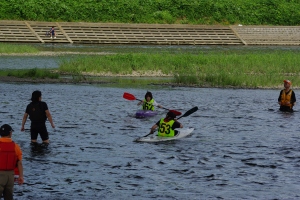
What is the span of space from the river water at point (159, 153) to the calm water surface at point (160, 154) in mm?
23

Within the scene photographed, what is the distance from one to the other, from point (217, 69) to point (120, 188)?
3363 cm

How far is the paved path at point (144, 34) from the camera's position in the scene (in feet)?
275

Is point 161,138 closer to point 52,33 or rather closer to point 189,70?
point 189,70

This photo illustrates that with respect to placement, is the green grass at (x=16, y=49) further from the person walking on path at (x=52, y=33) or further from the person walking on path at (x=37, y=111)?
the person walking on path at (x=37, y=111)

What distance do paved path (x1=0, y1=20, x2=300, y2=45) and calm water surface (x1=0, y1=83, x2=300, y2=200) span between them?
4663cm

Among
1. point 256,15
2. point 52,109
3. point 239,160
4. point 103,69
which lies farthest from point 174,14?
point 239,160

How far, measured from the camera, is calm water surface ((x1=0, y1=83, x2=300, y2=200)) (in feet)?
59.3

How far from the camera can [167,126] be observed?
2477 centimetres

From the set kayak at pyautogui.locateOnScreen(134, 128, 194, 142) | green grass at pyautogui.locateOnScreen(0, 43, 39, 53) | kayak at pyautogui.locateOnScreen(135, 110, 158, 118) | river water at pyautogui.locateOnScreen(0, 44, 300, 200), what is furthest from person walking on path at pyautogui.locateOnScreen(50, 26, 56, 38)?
kayak at pyautogui.locateOnScreen(134, 128, 194, 142)

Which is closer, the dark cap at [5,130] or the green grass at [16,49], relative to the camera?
the dark cap at [5,130]

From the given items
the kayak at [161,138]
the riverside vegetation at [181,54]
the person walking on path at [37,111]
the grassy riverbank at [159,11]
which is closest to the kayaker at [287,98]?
the kayak at [161,138]

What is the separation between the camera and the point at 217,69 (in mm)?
51125

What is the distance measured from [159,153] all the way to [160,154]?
145mm

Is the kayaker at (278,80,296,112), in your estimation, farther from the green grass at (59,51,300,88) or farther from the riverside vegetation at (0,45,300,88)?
the green grass at (59,51,300,88)
